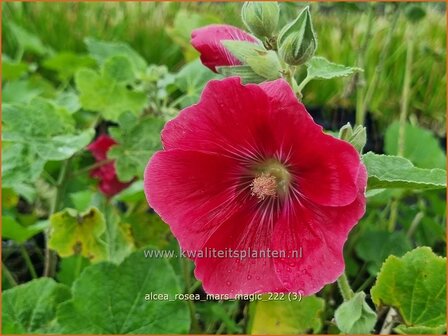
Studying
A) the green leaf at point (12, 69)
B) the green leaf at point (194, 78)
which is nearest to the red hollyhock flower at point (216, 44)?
the green leaf at point (194, 78)

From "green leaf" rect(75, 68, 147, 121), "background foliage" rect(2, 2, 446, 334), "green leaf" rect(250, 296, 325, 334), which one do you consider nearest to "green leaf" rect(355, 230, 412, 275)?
"background foliage" rect(2, 2, 446, 334)

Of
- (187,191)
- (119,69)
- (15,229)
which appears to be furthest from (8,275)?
(187,191)

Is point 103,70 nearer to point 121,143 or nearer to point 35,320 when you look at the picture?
point 121,143

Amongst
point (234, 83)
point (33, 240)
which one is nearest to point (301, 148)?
point (234, 83)

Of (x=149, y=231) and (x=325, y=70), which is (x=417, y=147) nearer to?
(x=149, y=231)

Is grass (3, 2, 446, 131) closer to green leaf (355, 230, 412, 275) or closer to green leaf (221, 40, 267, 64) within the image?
green leaf (355, 230, 412, 275)

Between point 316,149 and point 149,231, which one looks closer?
point 316,149

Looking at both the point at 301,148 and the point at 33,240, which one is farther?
the point at 33,240
